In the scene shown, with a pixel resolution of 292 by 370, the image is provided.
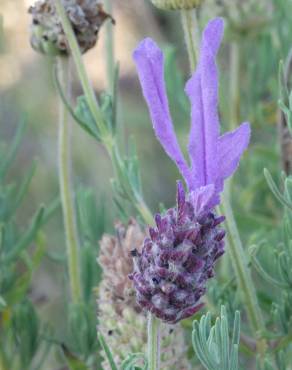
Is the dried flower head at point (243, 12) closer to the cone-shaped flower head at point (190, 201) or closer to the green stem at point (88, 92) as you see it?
the green stem at point (88, 92)

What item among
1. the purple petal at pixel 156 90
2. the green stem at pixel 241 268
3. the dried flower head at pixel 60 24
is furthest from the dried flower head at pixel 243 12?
the purple petal at pixel 156 90

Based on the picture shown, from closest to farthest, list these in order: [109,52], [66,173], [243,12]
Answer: [66,173]
[109,52]
[243,12]

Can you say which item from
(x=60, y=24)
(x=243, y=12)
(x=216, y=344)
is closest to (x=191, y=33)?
(x=60, y=24)

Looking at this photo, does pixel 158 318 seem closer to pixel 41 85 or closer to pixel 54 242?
pixel 54 242

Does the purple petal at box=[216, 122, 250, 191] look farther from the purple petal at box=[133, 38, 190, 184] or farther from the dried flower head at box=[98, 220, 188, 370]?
the dried flower head at box=[98, 220, 188, 370]

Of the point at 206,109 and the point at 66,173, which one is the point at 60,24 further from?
the point at 206,109

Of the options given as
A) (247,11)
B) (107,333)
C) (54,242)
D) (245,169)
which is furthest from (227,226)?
(54,242)

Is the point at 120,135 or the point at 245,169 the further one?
the point at 245,169

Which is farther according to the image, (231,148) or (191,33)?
(191,33)
